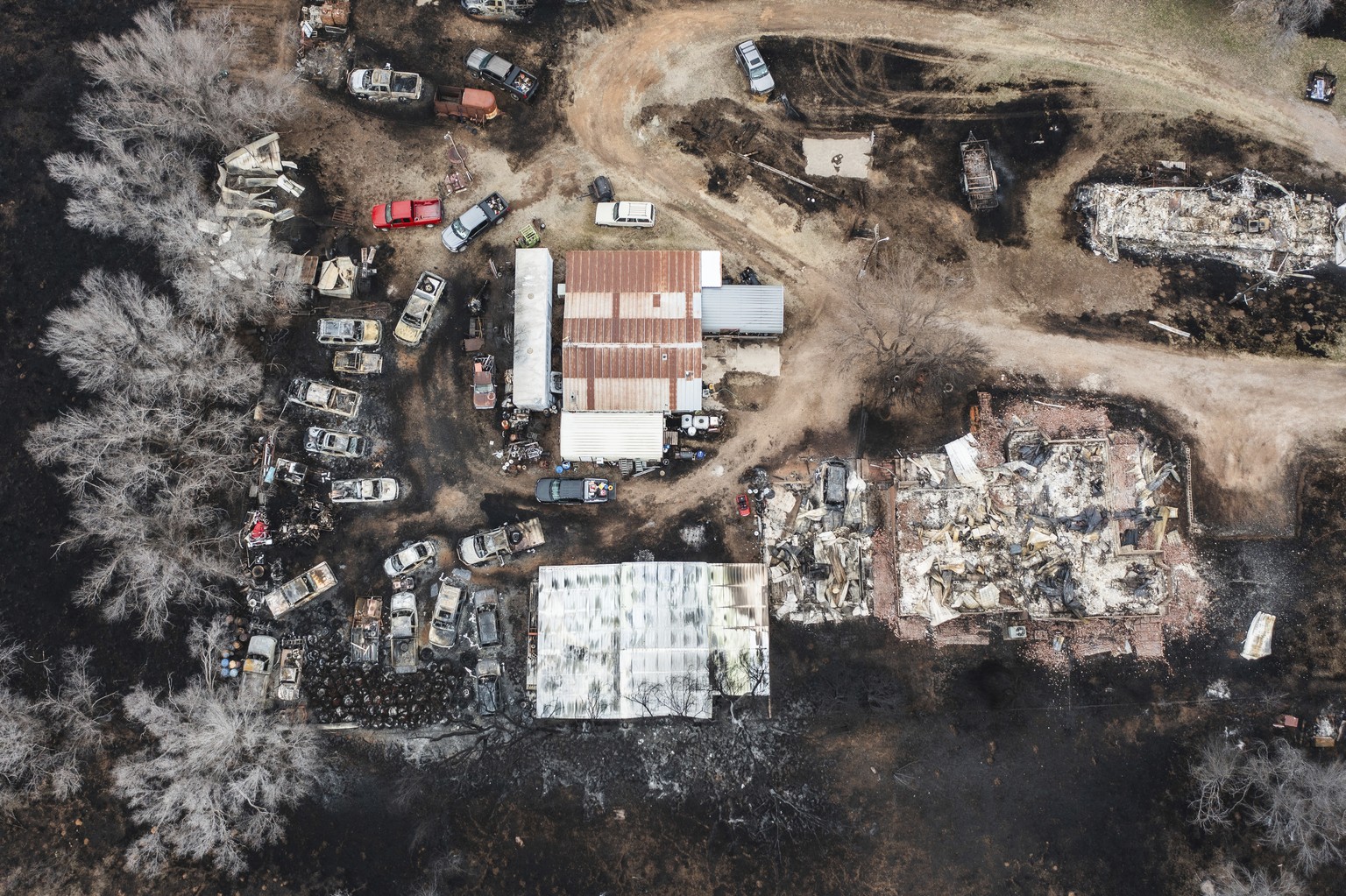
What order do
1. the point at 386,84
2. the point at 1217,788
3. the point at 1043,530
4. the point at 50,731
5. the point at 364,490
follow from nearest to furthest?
the point at 1217,788 < the point at 50,731 < the point at 1043,530 < the point at 364,490 < the point at 386,84

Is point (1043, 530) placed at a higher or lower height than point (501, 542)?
higher

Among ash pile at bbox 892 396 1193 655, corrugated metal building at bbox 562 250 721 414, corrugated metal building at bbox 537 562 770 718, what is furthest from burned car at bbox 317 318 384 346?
ash pile at bbox 892 396 1193 655

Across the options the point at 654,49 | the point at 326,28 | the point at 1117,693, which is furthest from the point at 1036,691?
the point at 326,28

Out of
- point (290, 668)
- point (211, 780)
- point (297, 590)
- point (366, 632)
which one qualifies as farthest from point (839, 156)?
point (211, 780)

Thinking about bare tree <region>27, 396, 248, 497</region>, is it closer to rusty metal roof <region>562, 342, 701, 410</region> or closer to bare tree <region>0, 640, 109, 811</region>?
bare tree <region>0, 640, 109, 811</region>

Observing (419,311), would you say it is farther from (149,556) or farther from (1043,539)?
(1043,539)

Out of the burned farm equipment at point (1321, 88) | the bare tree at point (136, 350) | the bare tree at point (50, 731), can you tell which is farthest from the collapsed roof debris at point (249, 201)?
the burned farm equipment at point (1321, 88)

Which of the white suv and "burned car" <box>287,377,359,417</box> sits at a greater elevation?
the white suv
